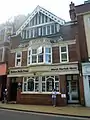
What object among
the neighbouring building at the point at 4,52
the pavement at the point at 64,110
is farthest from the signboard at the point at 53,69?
the pavement at the point at 64,110

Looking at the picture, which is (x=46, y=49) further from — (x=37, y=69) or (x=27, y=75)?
(x=27, y=75)

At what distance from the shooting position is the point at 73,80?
58.8ft

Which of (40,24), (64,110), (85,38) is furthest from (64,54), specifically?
(64,110)

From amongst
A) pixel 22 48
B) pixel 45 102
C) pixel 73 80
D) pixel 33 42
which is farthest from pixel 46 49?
pixel 45 102

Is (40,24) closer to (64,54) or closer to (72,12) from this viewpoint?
(72,12)

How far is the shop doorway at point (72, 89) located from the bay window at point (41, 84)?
58.7 inches

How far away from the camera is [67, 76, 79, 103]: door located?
17.5 meters

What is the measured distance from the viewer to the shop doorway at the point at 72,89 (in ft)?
57.6

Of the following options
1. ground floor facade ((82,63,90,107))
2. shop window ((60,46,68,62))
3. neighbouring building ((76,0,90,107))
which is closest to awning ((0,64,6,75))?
shop window ((60,46,68,62))

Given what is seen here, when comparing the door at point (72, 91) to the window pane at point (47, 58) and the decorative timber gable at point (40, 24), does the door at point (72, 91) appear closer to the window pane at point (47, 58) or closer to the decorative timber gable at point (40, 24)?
the window pane at point (47, 58)

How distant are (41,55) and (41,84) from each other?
11.7ft

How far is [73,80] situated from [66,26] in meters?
6.89

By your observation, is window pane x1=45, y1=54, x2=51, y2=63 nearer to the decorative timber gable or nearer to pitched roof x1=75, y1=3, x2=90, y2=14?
the decorative timber gable

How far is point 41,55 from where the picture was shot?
61.8ft
